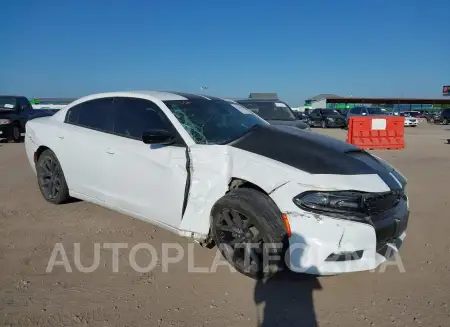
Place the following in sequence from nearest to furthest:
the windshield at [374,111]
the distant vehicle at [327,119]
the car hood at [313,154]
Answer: the car hood at [313,154] → the windshield at [374,111] → the distant vehicle at [327,119]

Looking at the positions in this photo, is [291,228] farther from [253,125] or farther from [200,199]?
[253,125]

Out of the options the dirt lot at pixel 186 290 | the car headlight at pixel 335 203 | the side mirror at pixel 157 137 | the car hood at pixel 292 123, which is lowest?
the dirt lot at pixel 186 290

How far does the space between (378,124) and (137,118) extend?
1210 centimetres

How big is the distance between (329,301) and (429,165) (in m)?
7.69

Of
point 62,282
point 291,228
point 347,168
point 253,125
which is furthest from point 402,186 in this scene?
point 62,282

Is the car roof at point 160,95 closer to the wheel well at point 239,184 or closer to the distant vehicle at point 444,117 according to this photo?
the wheel well at point 239,184

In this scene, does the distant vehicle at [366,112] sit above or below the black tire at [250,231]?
above

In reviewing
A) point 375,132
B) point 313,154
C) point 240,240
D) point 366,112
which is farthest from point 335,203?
point 366,112

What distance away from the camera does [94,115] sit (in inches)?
179

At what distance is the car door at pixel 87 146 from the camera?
420cm

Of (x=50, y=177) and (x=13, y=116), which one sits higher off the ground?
(x=13, y=116)

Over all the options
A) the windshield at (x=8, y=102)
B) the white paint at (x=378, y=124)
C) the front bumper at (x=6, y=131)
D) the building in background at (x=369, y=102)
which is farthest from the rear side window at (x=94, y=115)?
the building in background at (x=369, y=102)

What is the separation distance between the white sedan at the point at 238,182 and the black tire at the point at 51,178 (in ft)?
1.03

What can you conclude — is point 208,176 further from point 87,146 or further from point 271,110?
point 271,110
